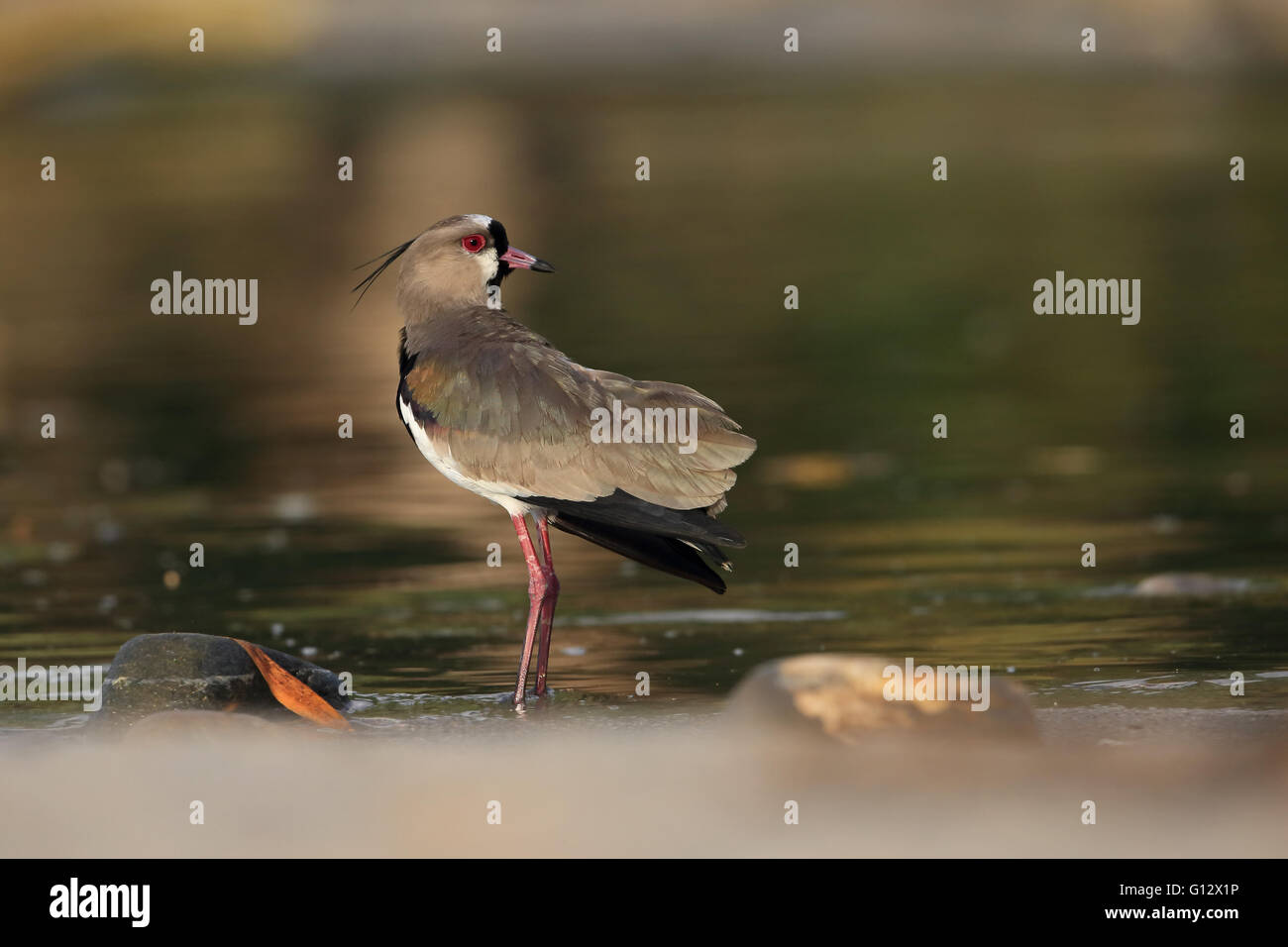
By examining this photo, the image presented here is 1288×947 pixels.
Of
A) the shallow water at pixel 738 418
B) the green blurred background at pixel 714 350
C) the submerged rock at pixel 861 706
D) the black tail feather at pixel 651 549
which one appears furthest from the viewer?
the green blurred background at pixel 714 350

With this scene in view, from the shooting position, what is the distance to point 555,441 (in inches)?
338

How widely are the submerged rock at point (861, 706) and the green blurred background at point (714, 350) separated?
78 centimetres

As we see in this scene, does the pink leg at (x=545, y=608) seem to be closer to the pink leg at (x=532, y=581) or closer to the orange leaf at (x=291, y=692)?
the pink leg at (x=532, y=581)

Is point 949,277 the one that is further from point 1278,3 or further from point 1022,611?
point 1278,3

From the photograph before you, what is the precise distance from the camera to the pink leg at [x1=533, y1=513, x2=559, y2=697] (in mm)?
8977

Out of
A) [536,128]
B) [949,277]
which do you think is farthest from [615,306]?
[536,128]

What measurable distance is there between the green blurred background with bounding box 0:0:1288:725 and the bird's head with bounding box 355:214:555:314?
5.20ft

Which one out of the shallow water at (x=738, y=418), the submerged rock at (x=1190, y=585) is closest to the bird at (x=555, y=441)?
the shallow water at (x=738, y=418)

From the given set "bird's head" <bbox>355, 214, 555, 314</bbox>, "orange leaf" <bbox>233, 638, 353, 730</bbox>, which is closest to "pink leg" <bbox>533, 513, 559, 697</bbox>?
"orange leaf" <bbox>233, 638, 353, 730</bbox>

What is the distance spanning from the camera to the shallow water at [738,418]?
32.7ft

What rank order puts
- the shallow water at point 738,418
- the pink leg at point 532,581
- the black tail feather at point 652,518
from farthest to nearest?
the shallow water at point 738,418
the pink leg at point 532,581
the black tail feather at point 652,518

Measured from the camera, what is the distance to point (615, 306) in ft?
72.2

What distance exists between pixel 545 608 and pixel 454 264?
1426mm

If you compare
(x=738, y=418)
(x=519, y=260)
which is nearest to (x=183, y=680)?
(x=519, y=260)
